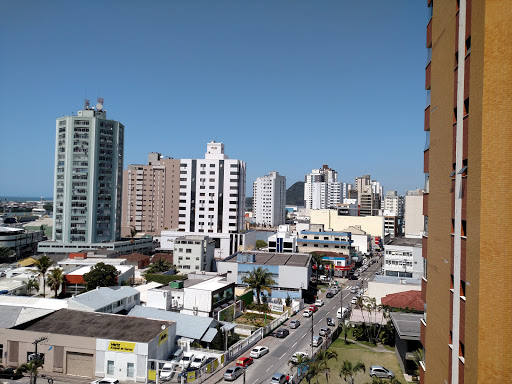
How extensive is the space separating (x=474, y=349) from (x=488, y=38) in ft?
28.8

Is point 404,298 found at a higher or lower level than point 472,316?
lower

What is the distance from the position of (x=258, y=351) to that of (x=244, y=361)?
2.88 metres

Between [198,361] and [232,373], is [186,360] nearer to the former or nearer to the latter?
[198,361]

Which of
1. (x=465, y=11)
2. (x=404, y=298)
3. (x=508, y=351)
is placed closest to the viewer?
(x=508, y=351)

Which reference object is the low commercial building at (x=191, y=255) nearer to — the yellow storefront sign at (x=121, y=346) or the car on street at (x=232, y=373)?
the yellow storefront sign at (x=121, y=346)

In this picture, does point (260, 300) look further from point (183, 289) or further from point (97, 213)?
point (97, 213)

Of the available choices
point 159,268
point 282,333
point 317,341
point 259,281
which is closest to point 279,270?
point 259,281

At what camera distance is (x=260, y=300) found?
57562 mm

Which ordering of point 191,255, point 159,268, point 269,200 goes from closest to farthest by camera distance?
point 159,268 < point 191,255 < point 269,200

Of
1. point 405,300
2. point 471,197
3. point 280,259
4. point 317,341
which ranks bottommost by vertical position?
point 317,341

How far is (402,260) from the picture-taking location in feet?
218

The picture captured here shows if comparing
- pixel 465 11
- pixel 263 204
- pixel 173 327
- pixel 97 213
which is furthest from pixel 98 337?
pixel 263 204

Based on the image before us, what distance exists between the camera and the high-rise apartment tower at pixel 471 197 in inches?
414

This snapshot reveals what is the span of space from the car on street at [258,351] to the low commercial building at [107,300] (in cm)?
1556
